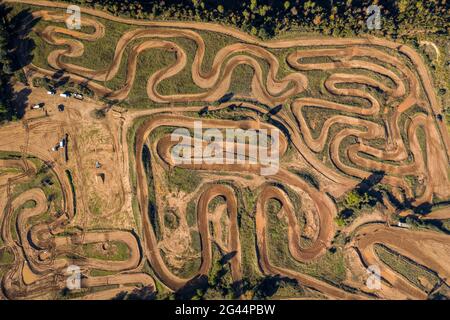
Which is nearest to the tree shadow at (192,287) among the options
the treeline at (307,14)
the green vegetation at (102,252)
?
the green vegetation at (102,252)

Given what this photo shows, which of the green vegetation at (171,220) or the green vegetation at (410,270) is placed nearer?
the green vegetation at (171,220)

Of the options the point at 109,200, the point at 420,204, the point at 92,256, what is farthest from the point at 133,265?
the point at 420,204

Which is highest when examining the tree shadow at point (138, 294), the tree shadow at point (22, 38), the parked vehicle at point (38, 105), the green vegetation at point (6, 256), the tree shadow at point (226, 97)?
the tree shadow at point (22, 38)

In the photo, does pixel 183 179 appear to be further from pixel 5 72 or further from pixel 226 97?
pixel 5 72

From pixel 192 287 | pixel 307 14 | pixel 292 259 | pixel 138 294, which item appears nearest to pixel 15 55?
pixel 138 294

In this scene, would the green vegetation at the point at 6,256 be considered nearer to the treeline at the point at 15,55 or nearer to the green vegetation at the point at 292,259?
the treeline at the point at 15,55

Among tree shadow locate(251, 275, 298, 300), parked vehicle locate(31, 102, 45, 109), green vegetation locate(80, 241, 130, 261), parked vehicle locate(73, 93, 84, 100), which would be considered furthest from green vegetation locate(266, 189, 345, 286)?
parked vehicle locate(31, 102, 45, 109)

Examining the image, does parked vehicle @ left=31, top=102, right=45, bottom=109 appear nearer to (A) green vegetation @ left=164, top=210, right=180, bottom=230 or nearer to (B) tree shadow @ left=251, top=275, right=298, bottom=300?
(A) green vegetation @ left=164, top=210, right=180, bottom=230
